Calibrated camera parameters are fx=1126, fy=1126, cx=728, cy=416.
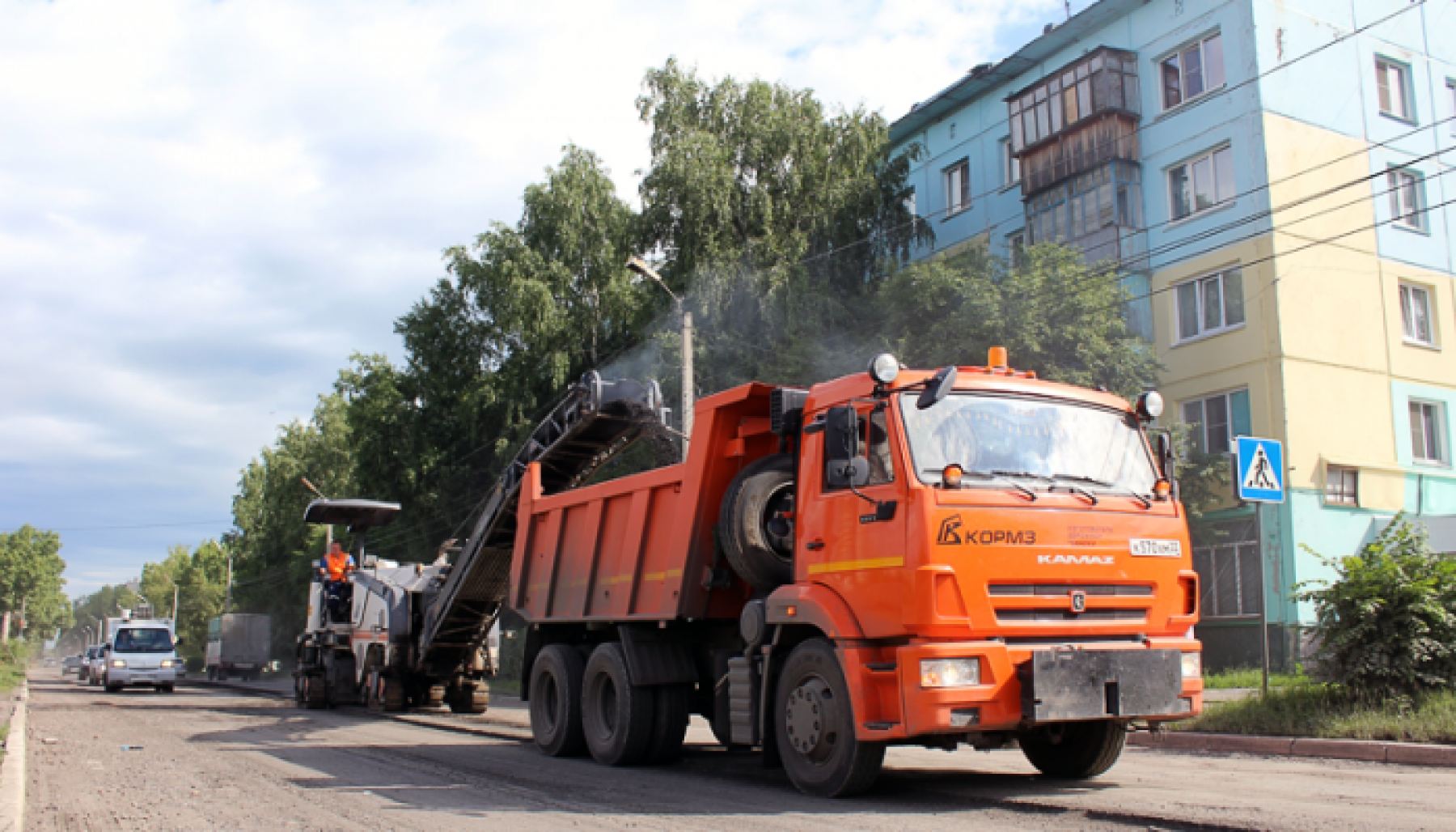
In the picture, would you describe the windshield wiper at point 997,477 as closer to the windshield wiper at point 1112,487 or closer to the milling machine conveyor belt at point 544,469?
the windshield wiper at point 1112,487

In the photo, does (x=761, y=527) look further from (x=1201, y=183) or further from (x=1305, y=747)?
(x=1201, y=183)

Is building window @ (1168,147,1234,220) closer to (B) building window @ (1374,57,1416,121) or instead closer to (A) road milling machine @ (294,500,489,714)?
(B) building window @ (1374,57,1416,121)

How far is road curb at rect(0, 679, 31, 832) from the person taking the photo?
657 centimetres

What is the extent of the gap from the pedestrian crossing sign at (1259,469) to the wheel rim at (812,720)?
639 cm

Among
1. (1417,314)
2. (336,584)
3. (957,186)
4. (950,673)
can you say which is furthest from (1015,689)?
(957,186)

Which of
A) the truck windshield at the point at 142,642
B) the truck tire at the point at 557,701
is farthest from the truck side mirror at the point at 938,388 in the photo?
the truck windshield at the point at 142,642

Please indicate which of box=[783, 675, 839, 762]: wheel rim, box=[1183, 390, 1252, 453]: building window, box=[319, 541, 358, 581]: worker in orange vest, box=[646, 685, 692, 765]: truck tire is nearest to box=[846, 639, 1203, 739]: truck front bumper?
box=[783, 675, 839, 762]: wheel rim

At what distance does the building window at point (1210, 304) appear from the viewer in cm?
2417

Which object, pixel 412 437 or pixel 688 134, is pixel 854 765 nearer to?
pixel 688 134

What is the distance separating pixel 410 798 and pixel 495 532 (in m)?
6.34

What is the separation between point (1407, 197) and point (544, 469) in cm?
2211

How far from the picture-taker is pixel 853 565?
688 cm

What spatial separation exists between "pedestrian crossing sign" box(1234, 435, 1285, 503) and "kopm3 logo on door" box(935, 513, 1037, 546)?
5.97m

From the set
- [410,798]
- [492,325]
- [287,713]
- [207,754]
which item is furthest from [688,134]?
[410,798]
